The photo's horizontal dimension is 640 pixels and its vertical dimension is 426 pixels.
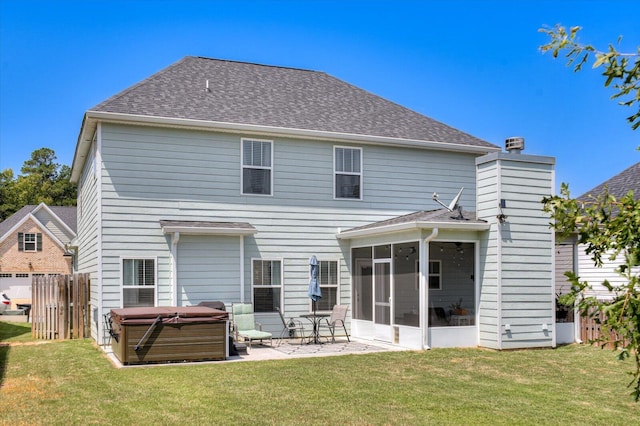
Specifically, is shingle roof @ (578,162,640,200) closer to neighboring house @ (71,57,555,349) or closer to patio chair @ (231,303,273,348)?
neighboring house @ (71,57,555,349)

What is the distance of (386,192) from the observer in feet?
55.6

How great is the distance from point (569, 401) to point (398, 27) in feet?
41.2

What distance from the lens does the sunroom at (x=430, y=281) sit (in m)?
13.4

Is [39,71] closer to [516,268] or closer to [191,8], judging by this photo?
[191,8]

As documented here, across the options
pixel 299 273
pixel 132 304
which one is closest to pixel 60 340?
pixel 132 304

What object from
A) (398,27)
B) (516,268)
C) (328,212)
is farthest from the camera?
(398,27)

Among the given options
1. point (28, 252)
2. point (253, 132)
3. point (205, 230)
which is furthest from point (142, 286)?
point (28, 252)

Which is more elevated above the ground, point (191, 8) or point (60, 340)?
point (191, 8)

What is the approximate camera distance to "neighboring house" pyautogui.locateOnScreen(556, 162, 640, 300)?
15.7m

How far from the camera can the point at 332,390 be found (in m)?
9.05

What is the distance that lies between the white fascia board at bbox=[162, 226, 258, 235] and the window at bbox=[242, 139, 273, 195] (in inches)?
49.5

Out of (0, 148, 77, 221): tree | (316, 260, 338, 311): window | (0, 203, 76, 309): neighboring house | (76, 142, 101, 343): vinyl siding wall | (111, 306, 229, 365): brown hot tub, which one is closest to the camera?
(111, 306, 229, 365): brown hot tub

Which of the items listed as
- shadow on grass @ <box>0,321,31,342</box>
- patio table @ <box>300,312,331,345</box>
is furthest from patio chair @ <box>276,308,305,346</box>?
shadow on grass @ <box>0,321,31,342</box>

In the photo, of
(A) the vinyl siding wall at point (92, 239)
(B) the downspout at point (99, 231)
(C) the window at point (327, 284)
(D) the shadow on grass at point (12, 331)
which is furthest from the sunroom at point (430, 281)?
(D) the shadow on grass at point (12, 331)
